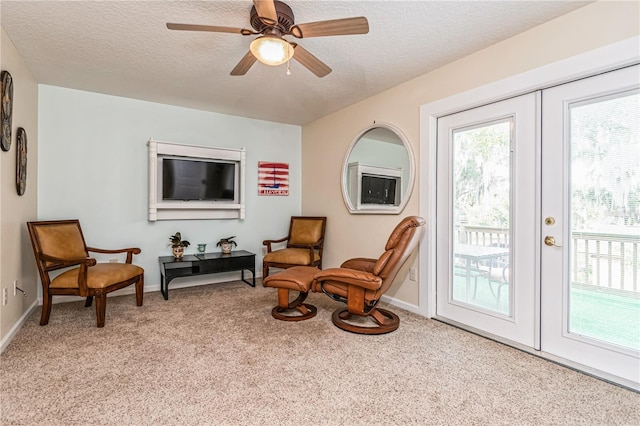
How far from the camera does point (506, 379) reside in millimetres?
1981

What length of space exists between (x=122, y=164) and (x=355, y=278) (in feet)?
10.4

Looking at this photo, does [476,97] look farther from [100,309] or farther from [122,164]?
[122,164]

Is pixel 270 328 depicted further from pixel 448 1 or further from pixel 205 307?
pixel 448 1

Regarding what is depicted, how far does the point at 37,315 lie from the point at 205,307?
1543mm

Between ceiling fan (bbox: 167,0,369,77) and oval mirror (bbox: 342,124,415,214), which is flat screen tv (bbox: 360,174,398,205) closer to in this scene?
oval mirror (bbox: 342,124,415,214)

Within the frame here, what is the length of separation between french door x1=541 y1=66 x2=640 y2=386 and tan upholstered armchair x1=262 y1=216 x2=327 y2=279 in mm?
2539

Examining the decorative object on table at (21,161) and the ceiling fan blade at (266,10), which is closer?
the ceiling fan blade at (266,10)

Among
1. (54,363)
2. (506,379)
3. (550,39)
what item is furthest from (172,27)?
Result: (506,379)

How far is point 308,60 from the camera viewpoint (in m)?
2.31

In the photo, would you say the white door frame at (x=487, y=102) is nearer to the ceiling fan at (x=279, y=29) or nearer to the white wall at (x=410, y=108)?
the white wall at (x=410, y=108)

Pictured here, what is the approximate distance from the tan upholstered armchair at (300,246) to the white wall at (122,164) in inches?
21.4

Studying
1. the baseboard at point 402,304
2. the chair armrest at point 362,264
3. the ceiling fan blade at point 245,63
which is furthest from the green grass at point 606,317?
the ceiling fan blade at point 245,63

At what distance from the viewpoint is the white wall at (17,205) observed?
2424 mm

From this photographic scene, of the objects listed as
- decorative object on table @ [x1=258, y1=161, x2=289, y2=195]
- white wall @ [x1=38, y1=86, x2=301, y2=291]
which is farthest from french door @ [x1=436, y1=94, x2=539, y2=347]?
white wall @ [x1=38, y1=86, x2=301, y2=291]
